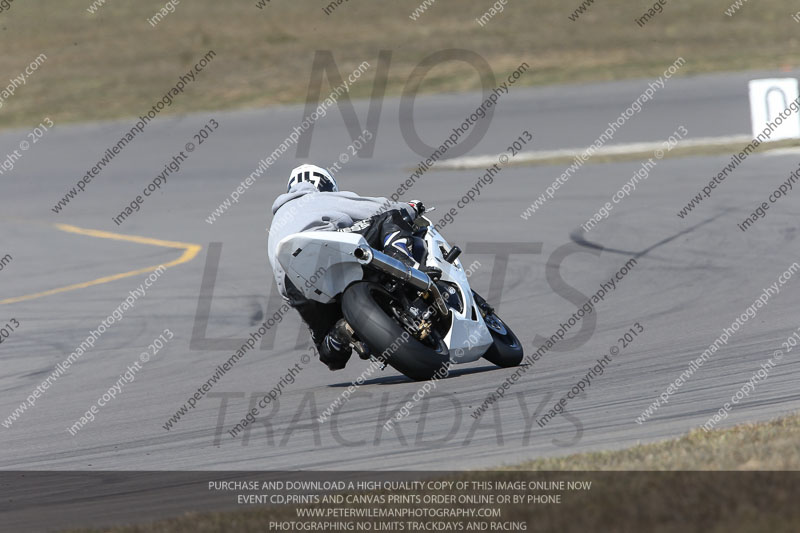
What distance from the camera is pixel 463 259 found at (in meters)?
13.1

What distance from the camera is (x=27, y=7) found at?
2930 centimetres

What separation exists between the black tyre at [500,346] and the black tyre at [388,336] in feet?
1.88

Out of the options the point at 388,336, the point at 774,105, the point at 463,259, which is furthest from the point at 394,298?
the point at 774,105

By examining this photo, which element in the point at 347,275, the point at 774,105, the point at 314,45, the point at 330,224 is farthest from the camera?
the point at 314,45

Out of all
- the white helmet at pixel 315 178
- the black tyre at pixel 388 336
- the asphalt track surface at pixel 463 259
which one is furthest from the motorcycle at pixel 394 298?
the white helmet at pixel 315 178

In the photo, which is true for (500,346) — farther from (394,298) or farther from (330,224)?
(330,224)

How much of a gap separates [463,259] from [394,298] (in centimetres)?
507

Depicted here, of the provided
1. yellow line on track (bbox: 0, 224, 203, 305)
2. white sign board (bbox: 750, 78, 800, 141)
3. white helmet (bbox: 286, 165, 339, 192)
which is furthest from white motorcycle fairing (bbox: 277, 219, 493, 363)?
white sign board (bbox: 750, 78, 800, 141)

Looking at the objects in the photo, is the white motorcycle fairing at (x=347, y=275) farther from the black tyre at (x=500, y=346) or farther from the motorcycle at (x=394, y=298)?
the black tyre at (x=500, y=346)

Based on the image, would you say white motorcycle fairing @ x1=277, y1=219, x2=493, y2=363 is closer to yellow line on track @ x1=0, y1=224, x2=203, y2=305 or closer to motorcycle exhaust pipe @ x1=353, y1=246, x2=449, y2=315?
motorcycle exhaust pipe @ x1=353, y1=246, x2=449, y2=315

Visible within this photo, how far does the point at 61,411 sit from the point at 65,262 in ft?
20.7

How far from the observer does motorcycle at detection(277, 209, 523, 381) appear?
788cm

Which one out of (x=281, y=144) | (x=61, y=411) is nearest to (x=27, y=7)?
(x=281, y=144)

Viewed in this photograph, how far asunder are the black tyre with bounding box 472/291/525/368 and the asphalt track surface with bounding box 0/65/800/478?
12 cm
